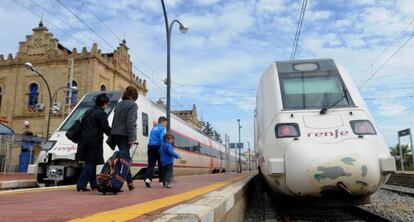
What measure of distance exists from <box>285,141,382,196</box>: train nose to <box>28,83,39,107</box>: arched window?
34.7 metres

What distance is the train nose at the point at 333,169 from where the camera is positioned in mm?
6027

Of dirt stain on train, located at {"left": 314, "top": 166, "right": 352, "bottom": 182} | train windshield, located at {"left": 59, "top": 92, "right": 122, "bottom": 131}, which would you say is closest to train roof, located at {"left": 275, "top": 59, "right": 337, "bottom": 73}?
dirt stain on train, located at {"left": 314, "top": 166, "right": 352, "bottom": 182}

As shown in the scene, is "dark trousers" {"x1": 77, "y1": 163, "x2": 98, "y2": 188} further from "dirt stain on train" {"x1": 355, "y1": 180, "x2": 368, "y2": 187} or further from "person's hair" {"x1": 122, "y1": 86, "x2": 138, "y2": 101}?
"dirt stain on train" {"x1": 355, "y1": 180, "x2": 368, "y2": 187}

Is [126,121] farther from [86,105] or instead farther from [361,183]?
[86,105]

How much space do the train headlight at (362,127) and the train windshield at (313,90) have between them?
59 cm

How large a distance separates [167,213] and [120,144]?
11.7 ft

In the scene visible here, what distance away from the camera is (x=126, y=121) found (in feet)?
22.1

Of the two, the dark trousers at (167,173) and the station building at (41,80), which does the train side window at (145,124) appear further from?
the station building at (41,80)

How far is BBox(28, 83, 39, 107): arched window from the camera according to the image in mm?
36781

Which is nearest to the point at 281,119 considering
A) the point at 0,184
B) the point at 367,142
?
the point at 367,142

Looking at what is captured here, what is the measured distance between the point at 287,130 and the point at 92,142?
3218 mm

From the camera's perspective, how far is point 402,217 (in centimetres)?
834

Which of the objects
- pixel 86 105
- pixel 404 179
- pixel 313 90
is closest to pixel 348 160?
pixel 313 90

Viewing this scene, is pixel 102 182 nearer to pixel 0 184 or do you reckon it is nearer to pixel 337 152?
pixel 337 152
